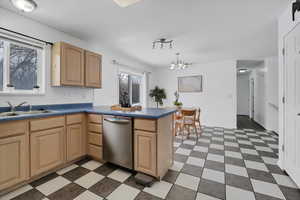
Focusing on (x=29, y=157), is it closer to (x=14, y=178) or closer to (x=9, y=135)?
(x=14, y=178)

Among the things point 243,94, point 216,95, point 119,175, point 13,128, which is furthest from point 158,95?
point 243,94

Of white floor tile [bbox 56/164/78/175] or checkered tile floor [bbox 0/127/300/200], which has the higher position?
white floor tile [bbox 56/164/78/175]

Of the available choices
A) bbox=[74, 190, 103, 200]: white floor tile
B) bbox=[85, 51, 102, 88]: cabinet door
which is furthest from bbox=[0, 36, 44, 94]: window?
bbox=[74, 190, 103, 200]: white floor tile

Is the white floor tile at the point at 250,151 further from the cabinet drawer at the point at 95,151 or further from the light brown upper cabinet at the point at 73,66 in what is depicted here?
the light brown upper cabinet at the point at 73,66

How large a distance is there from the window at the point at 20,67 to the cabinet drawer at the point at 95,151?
4.29 feet

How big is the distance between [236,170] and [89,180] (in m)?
2.09

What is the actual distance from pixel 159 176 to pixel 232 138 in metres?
2.68

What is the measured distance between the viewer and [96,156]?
2.21 m

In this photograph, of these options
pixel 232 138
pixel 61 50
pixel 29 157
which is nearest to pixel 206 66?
pixel 232 138

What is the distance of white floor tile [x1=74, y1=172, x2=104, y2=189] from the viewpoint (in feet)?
5.40

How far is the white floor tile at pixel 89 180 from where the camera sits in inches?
64.8

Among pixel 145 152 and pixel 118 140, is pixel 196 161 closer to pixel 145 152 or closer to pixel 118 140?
pixel 145 152

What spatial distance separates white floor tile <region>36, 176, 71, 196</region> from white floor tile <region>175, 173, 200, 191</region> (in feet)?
4.69

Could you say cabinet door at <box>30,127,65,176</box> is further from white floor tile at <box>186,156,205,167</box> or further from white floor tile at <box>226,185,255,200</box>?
white floor tile at <box>226,185,255,200</box>
